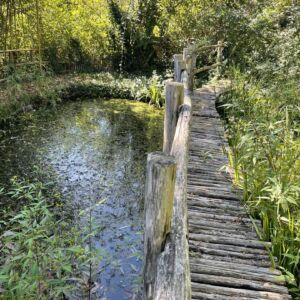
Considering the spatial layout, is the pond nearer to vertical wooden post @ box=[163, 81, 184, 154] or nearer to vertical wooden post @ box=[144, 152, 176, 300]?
vertical wooden post @ box=[163, 81, 184, 154]

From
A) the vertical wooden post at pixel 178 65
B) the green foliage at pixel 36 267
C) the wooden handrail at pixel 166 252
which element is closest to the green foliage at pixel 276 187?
the wooden handrail at pixel 166 252

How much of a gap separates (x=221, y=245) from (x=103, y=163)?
3578mm

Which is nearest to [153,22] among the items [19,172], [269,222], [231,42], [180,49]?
[180,49]

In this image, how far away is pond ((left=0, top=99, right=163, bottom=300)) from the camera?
3666mm

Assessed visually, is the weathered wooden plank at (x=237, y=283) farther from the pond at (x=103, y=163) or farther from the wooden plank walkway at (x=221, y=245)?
the pond at (x=103, y=163)

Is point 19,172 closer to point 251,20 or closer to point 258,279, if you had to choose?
point 258,279

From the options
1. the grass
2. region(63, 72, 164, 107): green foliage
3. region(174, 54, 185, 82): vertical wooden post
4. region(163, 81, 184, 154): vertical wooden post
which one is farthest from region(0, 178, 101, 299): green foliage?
region(63, 72, 164, 107): green foliage

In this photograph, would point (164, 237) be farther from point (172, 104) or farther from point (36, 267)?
point (172, 104)

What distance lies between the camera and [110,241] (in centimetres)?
402

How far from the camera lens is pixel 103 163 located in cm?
604

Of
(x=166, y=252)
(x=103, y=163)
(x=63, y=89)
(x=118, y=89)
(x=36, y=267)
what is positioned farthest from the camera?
(x=118, y=89)

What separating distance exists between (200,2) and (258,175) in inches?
403

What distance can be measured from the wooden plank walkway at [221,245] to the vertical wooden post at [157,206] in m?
0.74

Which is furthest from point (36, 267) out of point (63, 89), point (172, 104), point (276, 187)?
point (63, 89)
